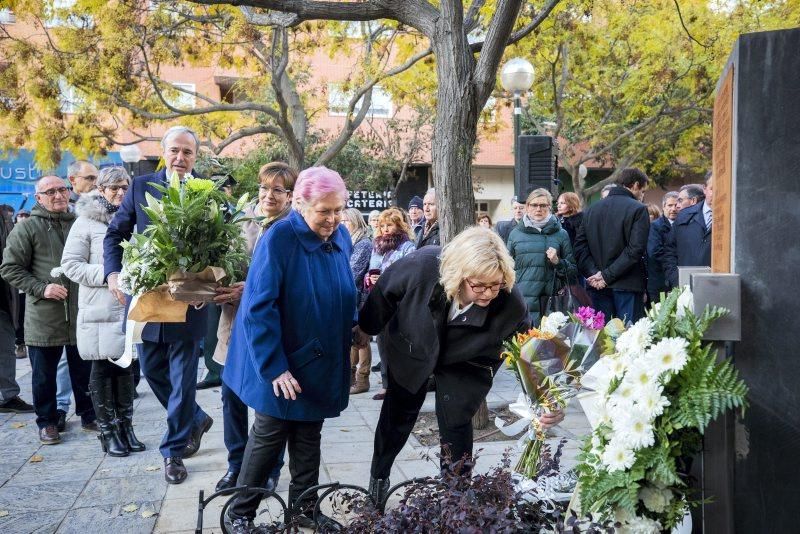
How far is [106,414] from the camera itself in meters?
5.42

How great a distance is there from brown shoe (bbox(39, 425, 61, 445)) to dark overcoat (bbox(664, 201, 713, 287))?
19.2 ft

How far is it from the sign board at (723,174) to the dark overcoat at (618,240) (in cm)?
404

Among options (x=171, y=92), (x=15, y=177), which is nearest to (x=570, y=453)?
(x=171, y=92)

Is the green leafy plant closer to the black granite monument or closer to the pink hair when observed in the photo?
the pink hair

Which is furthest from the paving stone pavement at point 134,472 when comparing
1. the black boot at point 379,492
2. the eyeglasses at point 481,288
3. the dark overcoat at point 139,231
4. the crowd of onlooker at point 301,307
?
the dark overcoat at point 139,231

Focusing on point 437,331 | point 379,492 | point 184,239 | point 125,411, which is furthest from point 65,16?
point 379,492

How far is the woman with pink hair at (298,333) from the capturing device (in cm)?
351

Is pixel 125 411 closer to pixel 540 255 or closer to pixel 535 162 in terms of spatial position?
pixel 540 255

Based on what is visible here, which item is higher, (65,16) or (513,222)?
(65,16)

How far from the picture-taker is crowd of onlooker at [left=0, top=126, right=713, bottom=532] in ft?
11.8

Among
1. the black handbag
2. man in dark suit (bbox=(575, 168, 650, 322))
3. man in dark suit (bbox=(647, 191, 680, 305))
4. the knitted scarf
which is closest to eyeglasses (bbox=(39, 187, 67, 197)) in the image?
the knitted scarf

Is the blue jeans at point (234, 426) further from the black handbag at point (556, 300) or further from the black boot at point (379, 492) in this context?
the black handbag at point (556, 300)

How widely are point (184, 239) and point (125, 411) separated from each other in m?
2.16

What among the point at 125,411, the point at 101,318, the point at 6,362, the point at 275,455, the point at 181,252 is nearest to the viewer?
the point at 275,455
